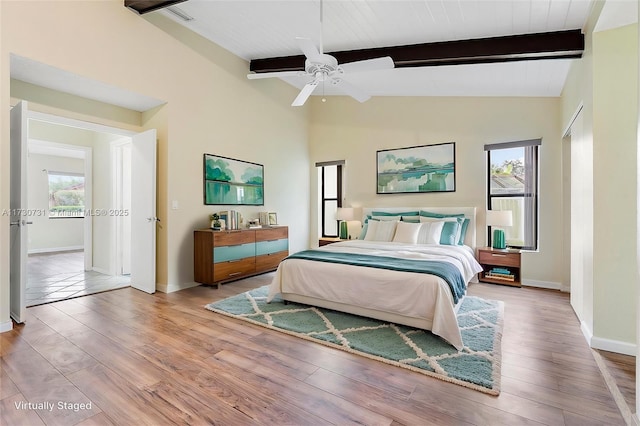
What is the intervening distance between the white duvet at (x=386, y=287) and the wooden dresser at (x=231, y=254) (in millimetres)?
1120

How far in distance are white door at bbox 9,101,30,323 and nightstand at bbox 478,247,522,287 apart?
17.8 feet

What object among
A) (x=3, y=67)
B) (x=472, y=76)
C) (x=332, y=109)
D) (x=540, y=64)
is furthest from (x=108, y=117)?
(x=540, y=64)

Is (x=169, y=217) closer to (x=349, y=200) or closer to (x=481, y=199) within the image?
(x=349, y=200)

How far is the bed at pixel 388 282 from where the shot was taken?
244cm

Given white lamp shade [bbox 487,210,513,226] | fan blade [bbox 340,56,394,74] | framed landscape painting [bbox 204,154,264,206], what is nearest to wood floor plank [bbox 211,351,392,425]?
fan blade [bbox 340,56,394,74]

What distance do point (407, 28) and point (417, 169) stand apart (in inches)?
97.3

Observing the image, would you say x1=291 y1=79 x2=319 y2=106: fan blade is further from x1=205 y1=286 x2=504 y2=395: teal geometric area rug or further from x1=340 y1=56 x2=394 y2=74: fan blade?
x1=205 y1=286 x2=504 y2=395: teal geometric area rug

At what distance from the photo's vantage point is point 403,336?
2.52m

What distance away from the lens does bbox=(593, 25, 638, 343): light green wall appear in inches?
89.1

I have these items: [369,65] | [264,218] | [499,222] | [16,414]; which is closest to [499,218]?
[499,222]

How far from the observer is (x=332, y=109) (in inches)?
244

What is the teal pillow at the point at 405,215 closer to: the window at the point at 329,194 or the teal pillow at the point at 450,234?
the teal pillow at the point at 450,234

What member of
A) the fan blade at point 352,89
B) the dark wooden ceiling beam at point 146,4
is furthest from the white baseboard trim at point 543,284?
the dark wooden ceiling beam at point 146,4

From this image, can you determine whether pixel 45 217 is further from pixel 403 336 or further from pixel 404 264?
pixel 403 336
